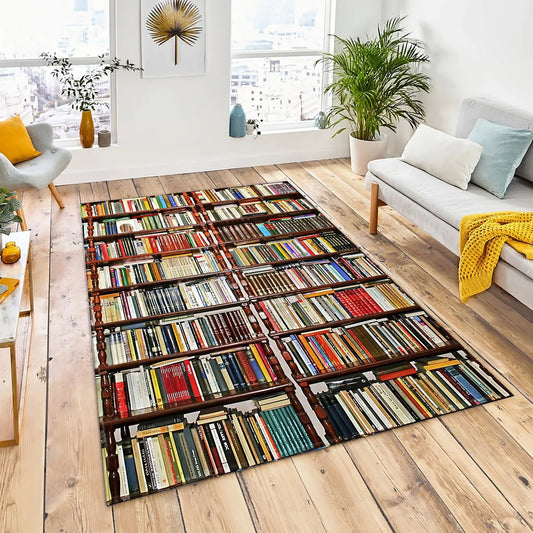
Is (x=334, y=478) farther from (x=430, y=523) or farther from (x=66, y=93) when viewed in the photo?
(x=66, y=93)

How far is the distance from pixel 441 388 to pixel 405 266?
1185 mm

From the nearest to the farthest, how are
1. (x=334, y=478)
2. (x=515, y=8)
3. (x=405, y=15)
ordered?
(x=334, y=478) < (x=515, y=8) < (x=405, y=15)

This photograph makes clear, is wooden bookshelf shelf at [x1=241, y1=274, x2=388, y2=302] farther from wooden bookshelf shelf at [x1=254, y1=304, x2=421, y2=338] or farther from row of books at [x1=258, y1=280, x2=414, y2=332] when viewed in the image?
wooden bookshelf shelf at [x1=254, y1=304, x2=421, y2=338]

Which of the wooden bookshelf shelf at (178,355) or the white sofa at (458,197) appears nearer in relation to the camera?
the wooden bookshelf shelf at (178,355)

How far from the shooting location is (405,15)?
521 centimetres

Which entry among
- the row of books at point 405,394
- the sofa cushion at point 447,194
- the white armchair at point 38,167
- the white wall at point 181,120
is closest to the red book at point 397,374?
the row of books at point 405,394

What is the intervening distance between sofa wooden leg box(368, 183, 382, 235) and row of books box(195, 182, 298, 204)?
795mm

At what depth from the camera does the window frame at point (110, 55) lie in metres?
4.67

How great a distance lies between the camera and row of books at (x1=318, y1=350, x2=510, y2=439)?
266 centimetres

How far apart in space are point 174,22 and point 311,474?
3.64 metres

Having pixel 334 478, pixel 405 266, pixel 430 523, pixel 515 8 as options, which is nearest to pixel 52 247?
pixel 405 266

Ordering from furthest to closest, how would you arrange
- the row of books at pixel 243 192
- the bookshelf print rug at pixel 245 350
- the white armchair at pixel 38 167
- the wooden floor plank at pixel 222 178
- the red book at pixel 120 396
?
the wooden floor plank at pixel 222 178
the row of books at pixel 243 192
the white armchair at pixel 38 167
the red book at pixel 120 396
the bookshelf print rug at pixel 245 350

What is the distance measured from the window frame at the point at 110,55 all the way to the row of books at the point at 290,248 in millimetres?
1722

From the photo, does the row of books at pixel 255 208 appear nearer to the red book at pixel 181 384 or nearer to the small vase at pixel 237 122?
the small vase at pixel 237 122
